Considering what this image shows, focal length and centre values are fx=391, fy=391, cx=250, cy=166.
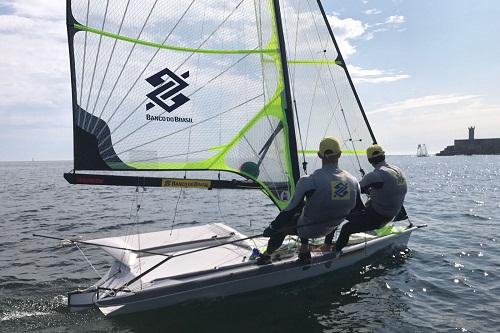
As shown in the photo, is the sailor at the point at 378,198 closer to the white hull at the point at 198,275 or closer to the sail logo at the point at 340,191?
the white hull at the point at 198,275

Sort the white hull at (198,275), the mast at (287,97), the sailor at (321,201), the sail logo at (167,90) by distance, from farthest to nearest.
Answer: the mast at (287,97) < the sail logo at (167,90) < the sailor at (321,201) < the white hull at (198,275)

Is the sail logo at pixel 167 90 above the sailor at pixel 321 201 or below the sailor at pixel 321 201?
above

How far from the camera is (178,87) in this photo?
6637 mm

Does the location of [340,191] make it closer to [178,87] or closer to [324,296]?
→ [324,296]

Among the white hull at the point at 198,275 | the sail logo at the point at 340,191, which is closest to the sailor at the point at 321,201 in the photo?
the sail logo at the point at 340,191

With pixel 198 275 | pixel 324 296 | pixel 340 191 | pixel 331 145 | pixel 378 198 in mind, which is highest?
pixel 331 145

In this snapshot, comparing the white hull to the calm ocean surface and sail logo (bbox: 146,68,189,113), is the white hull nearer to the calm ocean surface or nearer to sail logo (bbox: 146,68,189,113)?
the calm ocean surface

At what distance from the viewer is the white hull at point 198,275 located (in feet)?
18.3

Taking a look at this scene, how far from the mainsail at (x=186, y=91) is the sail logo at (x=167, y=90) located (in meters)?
0.02

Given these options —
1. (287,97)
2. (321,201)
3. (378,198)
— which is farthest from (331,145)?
(287,97)

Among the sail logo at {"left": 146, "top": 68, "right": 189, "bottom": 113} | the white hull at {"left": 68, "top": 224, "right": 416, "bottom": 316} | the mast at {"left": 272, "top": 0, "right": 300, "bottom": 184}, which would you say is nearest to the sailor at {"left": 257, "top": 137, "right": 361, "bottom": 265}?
the white hull at {"left": 68, "top": 224, "right": 416, "bottom": 316}

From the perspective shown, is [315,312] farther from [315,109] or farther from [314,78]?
[314,78]

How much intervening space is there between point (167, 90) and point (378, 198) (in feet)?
13.6

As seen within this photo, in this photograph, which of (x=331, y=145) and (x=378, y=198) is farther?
(x=378, y=198)
